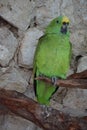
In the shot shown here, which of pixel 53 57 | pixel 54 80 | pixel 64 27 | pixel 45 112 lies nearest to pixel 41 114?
pixel 45 112

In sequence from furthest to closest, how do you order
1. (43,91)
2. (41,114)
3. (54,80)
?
1. (43,91)
2. (54,80)
3. (41,114)

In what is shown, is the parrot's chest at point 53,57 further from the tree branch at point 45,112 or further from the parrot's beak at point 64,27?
the tree branch at point 45,112

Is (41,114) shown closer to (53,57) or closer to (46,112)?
(46,112)

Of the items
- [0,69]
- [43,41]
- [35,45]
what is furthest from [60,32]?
[0,69]

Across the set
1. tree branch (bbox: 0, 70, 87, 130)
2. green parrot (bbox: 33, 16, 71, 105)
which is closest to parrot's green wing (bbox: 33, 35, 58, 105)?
green parrot (bbox: 33, 16, 71, 105)

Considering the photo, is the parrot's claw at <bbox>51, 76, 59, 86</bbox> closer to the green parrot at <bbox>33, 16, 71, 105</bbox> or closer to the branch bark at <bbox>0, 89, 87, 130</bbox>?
the green parrot at <bbox>33, 16, 71, 105</bbox>

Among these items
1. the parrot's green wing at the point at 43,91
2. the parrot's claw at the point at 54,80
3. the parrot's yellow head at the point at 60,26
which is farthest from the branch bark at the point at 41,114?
the parrot's yellow head at the point at 60,26
